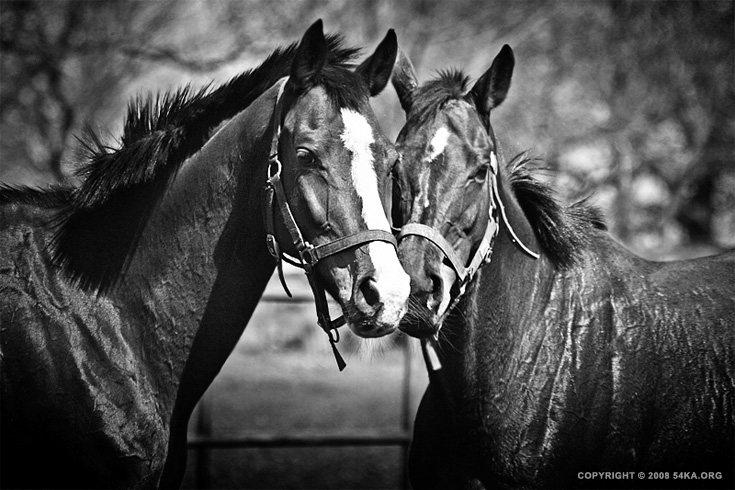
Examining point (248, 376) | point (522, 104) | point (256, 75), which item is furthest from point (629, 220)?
point (256, 75)

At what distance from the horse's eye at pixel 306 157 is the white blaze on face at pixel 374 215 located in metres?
0.14

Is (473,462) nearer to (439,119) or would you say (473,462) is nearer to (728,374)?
(728,374)

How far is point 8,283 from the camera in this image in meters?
2.80

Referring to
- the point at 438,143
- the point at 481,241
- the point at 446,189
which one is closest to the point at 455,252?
the point at 481,241

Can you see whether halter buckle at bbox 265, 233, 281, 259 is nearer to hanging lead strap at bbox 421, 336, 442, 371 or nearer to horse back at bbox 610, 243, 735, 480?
hanging lead strap at bbox 421, 336, 442, 371

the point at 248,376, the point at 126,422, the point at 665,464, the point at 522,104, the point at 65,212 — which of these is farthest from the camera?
the point at 522,104

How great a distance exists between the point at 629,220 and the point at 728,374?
1172 cm

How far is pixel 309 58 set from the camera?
2.89 m

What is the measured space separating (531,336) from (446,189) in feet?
2.76

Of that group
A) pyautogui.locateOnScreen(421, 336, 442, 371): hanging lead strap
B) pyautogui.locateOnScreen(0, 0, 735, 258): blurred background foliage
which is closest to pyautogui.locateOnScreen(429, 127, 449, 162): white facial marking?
pyautogui.locateOnScreen(421, 336, 442, 371): hanging lead strap

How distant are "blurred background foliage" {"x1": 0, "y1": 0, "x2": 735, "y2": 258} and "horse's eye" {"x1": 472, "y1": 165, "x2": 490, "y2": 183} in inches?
249

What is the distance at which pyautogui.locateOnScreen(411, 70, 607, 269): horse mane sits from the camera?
11.3 feet

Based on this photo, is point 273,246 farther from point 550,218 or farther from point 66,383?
point 550,218

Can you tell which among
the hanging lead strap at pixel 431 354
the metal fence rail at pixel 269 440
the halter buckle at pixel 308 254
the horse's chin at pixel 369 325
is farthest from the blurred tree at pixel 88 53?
the horse's chin at pixel 369 325
